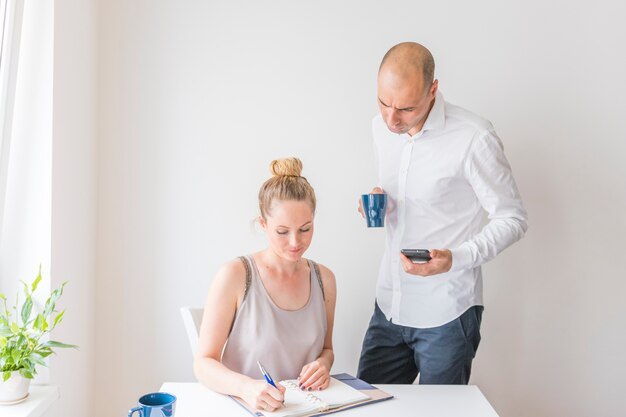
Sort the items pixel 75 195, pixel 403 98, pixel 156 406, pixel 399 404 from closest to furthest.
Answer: pixel 156 406 < pixel 399 404 < pixel 403 98 < pixel 75 195

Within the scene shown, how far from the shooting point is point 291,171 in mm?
1899

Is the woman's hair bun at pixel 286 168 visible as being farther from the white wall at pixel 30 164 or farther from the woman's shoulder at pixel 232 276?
the white wall at pixel 30 164

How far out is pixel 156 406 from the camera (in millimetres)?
1283

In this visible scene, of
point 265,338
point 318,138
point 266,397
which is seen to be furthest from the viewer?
point 318,138

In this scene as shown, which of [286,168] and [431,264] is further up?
[286,168]

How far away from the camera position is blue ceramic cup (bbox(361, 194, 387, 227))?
204 cm

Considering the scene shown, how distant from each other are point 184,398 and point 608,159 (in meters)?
1.94

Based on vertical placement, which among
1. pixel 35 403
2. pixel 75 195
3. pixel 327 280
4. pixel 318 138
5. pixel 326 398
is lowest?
pixel 35 403

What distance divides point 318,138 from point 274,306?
0.95m

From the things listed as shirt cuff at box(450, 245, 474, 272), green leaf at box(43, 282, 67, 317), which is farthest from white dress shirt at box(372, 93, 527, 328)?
green leaf at box(43, 282, 67, 317)

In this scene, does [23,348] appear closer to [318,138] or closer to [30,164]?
[30,164]

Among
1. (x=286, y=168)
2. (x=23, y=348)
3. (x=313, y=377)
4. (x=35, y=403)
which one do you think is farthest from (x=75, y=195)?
(x=313, y=377)

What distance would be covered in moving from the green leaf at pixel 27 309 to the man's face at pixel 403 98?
1.26m

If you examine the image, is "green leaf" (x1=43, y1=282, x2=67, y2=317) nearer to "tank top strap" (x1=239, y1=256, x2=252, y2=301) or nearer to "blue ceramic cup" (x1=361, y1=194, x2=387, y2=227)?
"tank top strap" (x1=239, y1=256, x2=252, y2=301)
